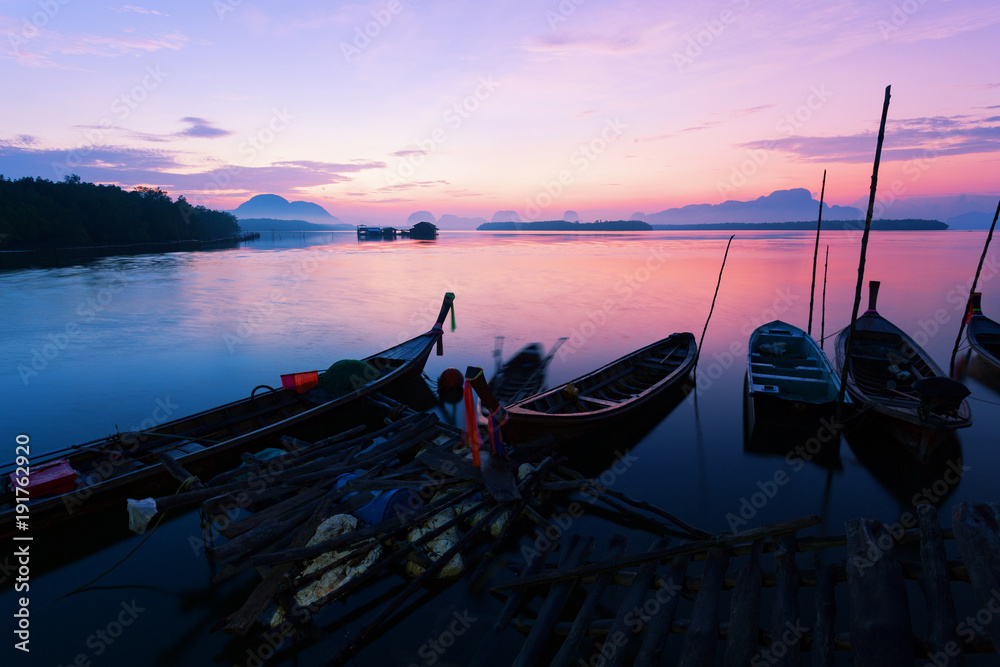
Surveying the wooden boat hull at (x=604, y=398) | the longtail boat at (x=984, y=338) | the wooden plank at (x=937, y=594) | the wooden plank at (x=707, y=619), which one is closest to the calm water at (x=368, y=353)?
the longtail boat at (x=984, y=338)

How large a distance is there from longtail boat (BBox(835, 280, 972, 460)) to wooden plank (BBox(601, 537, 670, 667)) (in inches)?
371

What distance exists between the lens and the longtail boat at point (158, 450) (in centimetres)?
897

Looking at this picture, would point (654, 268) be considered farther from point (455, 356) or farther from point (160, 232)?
point (160, 232)

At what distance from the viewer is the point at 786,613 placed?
4738mm

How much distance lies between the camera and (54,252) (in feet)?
266

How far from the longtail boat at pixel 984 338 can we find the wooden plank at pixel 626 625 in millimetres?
22186

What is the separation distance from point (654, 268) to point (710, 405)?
5437 centimetres

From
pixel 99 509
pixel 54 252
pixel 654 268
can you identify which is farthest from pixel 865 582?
pixel 54 252

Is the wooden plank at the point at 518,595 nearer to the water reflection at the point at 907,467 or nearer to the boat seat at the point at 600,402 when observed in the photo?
the boat seat at the point at 600,402

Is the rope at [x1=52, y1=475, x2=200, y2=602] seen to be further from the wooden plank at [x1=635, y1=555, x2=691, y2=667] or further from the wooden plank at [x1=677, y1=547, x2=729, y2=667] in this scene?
the wooden plank at [x1=677, y1=547, x2=729, y2=667]

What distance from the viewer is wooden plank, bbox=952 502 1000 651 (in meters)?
3.27

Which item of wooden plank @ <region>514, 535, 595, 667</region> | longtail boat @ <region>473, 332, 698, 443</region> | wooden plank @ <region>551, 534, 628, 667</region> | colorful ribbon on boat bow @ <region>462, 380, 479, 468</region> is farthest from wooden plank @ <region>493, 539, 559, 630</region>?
longtail boat @ <region>473, 332, 698, 443</region>

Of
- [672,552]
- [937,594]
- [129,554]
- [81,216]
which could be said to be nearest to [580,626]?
[672,552]

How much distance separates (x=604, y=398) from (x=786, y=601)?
1055 centimetres
